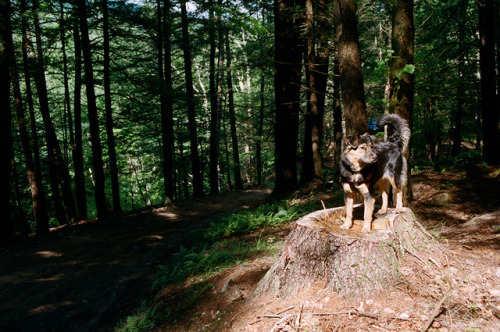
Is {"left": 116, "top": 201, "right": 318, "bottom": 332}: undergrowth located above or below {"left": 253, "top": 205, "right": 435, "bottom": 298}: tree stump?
below

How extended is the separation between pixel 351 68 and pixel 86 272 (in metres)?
7.36

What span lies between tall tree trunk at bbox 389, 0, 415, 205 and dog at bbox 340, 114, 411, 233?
1.63 meters

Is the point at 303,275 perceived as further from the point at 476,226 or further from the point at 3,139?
the point at 3,139

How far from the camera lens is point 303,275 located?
277cm

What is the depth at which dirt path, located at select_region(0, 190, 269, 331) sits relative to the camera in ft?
15.7

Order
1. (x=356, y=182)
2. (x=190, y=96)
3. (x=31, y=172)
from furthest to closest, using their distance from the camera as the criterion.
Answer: (x=190, y=96)
(x=31, y=172)
(x=356, y=182)

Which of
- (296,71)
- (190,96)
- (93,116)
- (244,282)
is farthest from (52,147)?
(244,282)

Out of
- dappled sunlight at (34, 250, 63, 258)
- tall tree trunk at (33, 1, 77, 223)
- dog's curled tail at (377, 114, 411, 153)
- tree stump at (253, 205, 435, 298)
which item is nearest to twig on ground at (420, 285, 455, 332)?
tree stump at (253, 205, 435, 298)

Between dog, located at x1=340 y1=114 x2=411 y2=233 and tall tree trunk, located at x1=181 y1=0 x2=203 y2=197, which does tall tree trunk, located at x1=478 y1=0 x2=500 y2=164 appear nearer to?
dog, located at x1=340 y1=114 x2=411 y2=233

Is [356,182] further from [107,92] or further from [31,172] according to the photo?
[31,172]

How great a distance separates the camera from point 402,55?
4410 millimetres

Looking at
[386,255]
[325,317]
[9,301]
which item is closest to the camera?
[325,317]

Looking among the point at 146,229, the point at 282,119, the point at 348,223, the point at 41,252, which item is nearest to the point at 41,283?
the point at 41,252

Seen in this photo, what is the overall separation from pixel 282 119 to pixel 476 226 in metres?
6.56
